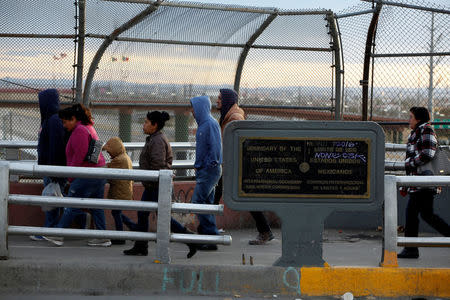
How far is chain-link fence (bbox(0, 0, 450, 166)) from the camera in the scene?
9992mm

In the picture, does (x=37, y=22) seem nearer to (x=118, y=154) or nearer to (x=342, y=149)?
(x=118, y=154)

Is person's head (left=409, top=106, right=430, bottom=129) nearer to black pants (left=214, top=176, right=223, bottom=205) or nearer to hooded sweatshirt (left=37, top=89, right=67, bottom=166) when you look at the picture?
black pants (left=214, top=176, right=223, bottom=205)

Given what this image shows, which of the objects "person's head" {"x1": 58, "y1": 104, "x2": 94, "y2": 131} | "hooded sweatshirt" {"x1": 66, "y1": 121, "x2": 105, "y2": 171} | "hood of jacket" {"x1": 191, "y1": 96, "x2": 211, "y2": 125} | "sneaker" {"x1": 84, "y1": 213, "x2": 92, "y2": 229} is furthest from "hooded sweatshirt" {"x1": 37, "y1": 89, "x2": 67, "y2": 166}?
"hood of jacket" {"x1": 191, "y1": 96, "x2": 211, "y2": 125}

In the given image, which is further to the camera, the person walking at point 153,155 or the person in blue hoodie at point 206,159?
the person in blue hoodie at point 206,159

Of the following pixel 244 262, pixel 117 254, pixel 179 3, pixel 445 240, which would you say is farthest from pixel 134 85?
pixel 445 240

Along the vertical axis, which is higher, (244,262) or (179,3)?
(179,3)

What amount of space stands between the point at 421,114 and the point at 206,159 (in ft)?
7.36

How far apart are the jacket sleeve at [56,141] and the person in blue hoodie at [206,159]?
1473 millimetres

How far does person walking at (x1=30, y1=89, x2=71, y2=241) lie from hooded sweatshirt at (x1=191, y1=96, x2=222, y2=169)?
1.49m

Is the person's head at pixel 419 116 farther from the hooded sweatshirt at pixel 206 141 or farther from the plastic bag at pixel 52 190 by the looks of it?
the plastic bag at pixel 52 190

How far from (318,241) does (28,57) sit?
4.67 m

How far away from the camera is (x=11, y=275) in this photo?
689 cm

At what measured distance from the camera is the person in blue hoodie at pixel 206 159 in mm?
8414

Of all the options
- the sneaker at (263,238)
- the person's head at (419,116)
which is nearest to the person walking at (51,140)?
the sneaker at (263,238)
